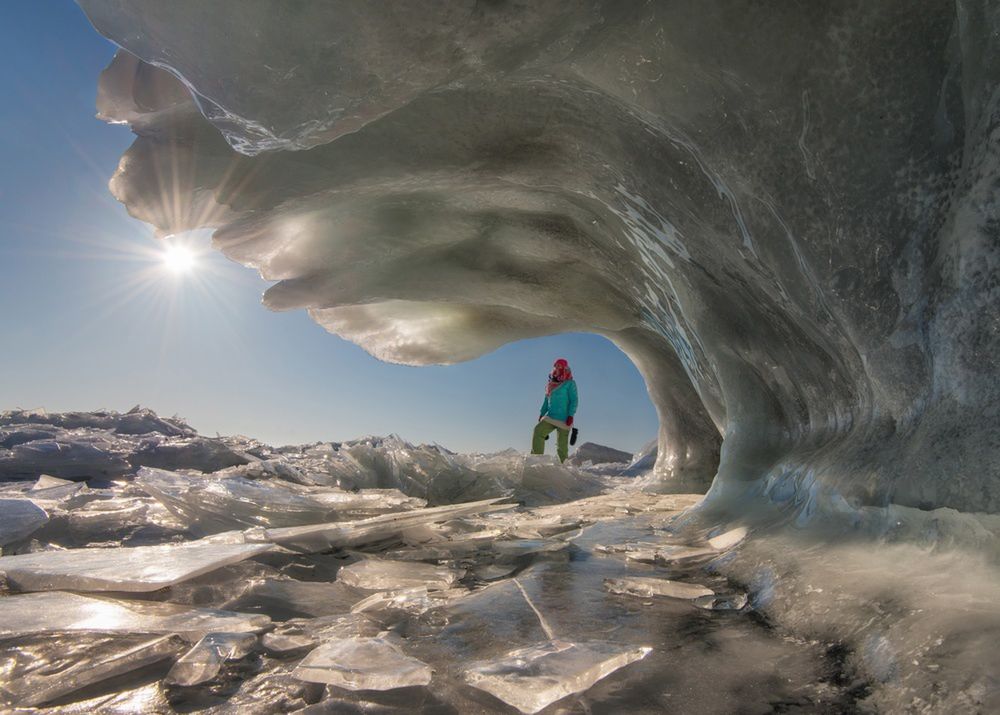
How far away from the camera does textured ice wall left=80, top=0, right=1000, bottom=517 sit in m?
1.49

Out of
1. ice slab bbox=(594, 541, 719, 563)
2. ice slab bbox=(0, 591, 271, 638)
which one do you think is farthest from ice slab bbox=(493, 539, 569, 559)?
ice slab bbox=(0, 591, 271, 638)

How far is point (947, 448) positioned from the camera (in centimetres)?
138

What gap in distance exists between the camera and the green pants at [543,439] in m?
8.54

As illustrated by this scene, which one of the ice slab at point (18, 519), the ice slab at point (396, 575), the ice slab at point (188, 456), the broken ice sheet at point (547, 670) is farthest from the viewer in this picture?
the ice slab at point (188, 456)

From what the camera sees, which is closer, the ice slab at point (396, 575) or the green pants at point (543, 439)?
the ice slab at point (396, 575)

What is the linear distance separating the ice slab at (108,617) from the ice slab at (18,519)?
970mm

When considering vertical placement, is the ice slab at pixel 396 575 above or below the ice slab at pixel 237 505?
below

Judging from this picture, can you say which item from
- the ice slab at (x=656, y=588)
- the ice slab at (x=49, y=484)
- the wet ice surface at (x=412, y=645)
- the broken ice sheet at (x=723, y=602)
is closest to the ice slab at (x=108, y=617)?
the wet ice surface at (x=412, y=645)

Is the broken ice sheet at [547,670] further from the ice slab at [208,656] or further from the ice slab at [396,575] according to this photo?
the ice slab at [396,575]

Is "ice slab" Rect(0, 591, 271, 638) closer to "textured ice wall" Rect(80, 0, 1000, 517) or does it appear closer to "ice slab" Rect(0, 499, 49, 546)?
"ice slab" Rect(0, 499, 49, 546)

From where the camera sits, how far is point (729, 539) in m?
2.04

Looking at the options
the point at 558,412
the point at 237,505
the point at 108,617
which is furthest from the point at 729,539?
the point at 558,412

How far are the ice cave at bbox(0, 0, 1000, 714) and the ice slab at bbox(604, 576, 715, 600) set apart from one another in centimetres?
1

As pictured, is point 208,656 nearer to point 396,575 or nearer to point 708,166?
point 396,575
